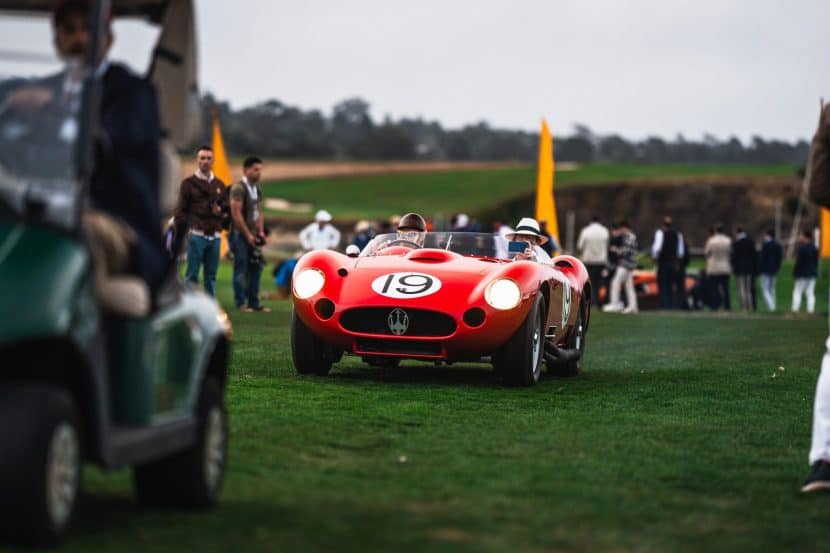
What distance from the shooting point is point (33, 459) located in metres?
5.13

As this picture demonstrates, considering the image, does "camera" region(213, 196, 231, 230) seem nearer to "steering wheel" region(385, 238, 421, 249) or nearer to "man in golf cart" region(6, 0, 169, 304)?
"steering wheel" region(385, 238, 421, 249)

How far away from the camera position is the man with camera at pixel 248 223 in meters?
21.7

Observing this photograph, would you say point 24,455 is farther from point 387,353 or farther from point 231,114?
point 231,114

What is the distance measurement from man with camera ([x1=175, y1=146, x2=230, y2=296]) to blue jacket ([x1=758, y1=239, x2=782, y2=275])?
19524 mm

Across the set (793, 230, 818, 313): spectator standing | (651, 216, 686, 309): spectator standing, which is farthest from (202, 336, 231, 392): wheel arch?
(793, 230, 818, 313): spectator standing

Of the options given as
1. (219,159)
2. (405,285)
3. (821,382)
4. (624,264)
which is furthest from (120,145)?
(219,159)

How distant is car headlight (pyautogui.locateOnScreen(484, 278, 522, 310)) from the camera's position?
13.1 meters

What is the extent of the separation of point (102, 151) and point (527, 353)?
7.65m

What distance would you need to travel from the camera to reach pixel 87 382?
5.45 meters

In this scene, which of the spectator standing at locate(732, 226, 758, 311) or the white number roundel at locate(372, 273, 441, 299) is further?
the spectator standing at locate(732, 226, 758, 311)

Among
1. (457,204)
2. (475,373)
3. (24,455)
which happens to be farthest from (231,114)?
(24,455)

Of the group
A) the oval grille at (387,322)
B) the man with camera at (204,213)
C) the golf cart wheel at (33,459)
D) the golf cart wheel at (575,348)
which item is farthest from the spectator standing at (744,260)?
the golf cart wheel at (33,459)

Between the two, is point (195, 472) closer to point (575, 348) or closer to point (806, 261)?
point (575, 348)

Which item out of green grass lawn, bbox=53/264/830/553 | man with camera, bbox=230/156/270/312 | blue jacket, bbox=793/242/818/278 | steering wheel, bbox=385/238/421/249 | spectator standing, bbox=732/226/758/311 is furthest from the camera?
spectator standing, bbox=732/226/758/311
